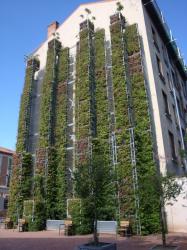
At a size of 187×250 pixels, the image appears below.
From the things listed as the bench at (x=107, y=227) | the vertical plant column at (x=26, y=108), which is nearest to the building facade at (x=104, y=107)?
the vertical plant column at (x=26, y=108)

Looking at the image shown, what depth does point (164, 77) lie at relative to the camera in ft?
79.2

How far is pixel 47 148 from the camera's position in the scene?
2216cm

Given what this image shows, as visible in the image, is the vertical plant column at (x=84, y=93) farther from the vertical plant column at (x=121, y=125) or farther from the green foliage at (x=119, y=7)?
the green foliage at (x=119, y=7)

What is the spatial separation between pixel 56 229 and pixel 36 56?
19.0 m

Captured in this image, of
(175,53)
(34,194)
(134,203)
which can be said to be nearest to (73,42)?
(175,53)

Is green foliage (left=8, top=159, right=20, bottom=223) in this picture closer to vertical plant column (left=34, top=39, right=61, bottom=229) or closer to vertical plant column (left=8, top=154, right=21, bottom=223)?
vertical plant column (left=8, top=154, right=21, bottom=223)

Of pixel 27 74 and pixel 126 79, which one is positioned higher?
pixel 27 74

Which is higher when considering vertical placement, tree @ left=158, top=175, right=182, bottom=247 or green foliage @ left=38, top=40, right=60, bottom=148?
green foliage @ left=38, top=40, right=60, bottom=148

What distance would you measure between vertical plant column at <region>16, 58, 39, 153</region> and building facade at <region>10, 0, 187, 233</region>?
102mm

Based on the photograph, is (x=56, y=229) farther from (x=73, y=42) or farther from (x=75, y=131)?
(x=73, y=42)

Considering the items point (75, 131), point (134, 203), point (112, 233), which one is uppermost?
point (75, 131)

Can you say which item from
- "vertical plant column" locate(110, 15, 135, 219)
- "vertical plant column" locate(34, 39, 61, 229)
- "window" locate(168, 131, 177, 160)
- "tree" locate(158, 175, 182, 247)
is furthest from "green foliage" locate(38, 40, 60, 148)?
"tree" locate(158, 175, 182, 247)

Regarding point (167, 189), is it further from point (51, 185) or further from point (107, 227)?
point (51, 185)

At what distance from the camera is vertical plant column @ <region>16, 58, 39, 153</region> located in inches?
967
